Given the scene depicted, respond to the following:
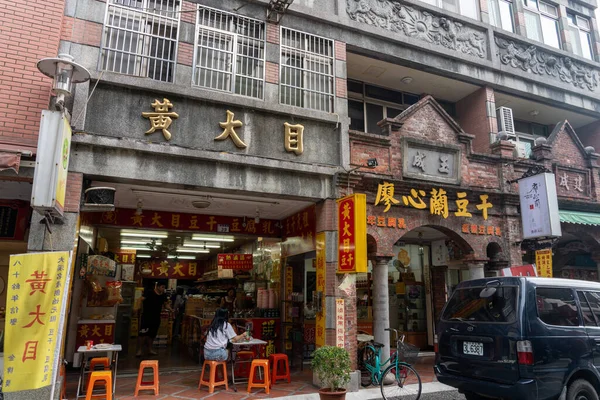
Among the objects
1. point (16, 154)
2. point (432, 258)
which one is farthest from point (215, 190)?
point (432, 258)

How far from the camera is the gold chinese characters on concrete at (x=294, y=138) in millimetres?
8641

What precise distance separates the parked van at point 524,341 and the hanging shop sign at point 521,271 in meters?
2.80

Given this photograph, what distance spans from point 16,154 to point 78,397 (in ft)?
14.2

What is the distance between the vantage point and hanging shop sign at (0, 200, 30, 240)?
8.35 metres

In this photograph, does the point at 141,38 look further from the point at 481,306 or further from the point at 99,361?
the point at 481,306

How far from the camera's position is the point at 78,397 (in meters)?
7.21

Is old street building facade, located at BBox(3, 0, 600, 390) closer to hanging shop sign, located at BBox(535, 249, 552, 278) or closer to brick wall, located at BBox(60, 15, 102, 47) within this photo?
brick wall, located at BBox(60, 15, 102, 47)

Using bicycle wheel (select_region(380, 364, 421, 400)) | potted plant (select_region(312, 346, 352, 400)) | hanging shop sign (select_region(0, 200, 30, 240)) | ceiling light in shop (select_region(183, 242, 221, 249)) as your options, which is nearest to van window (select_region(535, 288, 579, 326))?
bicycle wheel (select_region(380, 364, 421, 400))

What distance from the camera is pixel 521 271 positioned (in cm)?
971

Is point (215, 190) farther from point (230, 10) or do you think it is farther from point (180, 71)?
point (230, 10)

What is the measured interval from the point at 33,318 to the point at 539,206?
36.1 feet

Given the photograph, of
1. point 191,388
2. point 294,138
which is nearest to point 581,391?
point 294,138

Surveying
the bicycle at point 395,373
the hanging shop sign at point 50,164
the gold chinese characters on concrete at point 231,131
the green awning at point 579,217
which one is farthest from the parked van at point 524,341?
the hanging shop sign at point 50,164

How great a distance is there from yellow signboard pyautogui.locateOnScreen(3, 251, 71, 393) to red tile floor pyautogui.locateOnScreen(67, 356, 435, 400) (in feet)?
8.02
